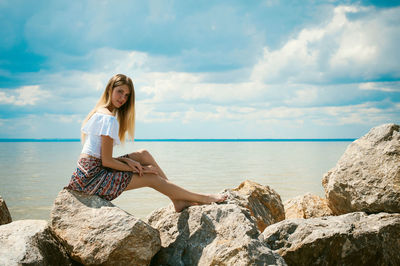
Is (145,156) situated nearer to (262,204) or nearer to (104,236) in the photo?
(104,236)

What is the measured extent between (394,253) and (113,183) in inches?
159

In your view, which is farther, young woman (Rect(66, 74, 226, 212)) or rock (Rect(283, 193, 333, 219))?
rock (Rect(283, 193, 333, 219))

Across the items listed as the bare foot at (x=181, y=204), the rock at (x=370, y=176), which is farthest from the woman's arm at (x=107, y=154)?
the rock at (x=370, y=176)

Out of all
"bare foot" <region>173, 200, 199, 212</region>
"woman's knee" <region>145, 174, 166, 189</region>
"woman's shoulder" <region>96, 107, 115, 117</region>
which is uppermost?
"woman's shoulder" <region>96, 107, 115, 117</region>

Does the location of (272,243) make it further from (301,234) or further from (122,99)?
(122,99)

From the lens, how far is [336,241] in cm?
468

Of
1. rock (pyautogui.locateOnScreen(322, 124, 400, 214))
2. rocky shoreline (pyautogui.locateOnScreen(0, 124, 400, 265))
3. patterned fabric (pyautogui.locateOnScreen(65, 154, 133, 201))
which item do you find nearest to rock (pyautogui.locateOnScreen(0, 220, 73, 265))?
rocky shoreline (pyautogui.locateOnScreen(0, 124, 400, 265))

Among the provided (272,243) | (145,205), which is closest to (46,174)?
(145,205)

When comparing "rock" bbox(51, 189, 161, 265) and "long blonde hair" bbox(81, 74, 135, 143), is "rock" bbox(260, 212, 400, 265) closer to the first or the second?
"rock" bbox(51, 189, 161, 265)

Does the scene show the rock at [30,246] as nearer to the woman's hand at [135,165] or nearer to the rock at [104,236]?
the rock at [104,236]

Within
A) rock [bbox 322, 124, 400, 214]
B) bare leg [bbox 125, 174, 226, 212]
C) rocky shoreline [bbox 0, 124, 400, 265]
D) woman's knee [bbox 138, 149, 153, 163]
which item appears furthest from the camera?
rock [bbox 322, 124, 400, 214]

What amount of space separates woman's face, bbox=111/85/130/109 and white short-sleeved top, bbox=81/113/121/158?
45 cm

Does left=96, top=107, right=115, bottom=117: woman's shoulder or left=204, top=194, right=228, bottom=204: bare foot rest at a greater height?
left=96, top=107, right=115, bottom=117: woman's shoulder

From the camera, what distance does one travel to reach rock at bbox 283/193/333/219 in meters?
7.42
